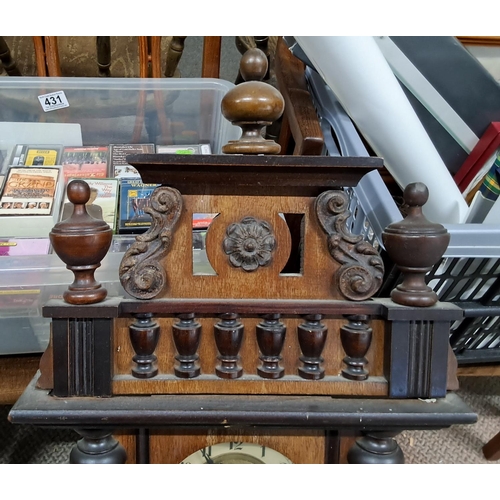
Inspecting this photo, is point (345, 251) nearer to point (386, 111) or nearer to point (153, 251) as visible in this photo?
point (153, 251)

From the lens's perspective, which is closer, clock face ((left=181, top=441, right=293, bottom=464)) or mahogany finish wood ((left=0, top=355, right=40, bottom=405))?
clock face ((left=181, top=441, right=293, bottom=464))

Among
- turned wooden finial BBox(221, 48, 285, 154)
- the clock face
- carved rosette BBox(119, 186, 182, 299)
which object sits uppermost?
turned wooden finial BBox(221, 48, 285, 154)

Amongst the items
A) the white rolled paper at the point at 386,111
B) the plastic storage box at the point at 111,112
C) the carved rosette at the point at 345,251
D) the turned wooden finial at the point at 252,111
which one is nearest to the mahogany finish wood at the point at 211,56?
the plastic storage box at the point at 111,112

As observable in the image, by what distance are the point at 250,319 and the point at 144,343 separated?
11 cm

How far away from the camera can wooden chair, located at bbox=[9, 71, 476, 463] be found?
0.44 metres

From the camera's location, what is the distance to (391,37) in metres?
0.77

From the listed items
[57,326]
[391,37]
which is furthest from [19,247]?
[391,37]

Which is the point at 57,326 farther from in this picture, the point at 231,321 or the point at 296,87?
the point at 296,87

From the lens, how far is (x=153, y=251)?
0.45 m

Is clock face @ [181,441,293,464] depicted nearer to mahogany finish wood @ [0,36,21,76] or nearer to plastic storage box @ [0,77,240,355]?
plastic storage box @ [0,77,240,355]

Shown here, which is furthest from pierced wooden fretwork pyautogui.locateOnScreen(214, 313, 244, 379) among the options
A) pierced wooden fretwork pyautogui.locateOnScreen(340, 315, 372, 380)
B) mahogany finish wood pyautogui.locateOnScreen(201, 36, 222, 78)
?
mahogany finish wood pyautogui.locateOnScreen(201, 36, 222, 78)

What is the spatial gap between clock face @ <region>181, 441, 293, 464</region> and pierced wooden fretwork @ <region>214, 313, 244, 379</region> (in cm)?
14

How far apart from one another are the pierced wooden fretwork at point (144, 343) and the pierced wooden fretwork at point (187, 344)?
0.02 metres

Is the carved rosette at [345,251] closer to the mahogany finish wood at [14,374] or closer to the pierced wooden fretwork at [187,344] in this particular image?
the pierced wooden fretwork at [187,344]
